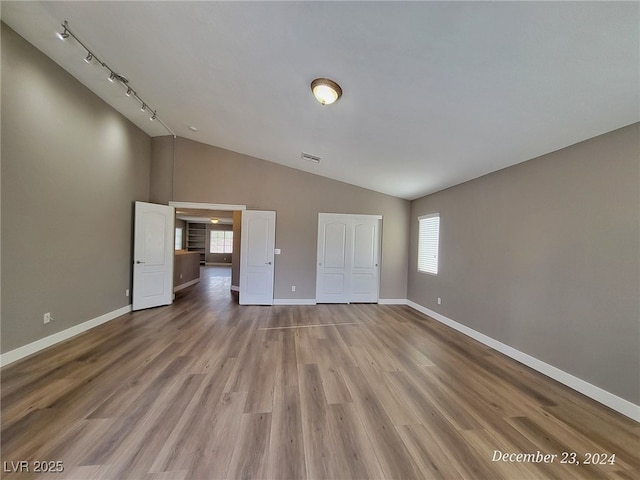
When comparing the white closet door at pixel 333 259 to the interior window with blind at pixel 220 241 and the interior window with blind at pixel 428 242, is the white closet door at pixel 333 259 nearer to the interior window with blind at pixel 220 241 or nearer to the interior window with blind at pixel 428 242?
the interior window with blind at pixel 428 242

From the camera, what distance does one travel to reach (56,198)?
2953 mm

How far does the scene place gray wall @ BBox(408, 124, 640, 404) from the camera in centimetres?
211

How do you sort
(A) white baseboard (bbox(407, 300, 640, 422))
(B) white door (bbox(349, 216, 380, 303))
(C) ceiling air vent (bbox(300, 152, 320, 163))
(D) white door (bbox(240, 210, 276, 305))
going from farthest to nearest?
(B) white door (bbox(349, 216, 380, 303)) → (D) white door (bbox(240, 210, 276, 305)) → (C) ceiling air vent (bbox(300, 152, 320, 163)) → (A) white baseboard (bbox(407, 300, 640, 422))

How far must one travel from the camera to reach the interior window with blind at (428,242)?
4.75 meters

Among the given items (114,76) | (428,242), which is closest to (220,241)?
(114,76)

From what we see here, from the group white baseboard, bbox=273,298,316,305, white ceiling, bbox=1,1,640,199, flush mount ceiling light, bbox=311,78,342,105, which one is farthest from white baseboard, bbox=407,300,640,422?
flush mount ceiling light, bbox=311,78,342,105

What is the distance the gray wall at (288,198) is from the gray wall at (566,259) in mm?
1863

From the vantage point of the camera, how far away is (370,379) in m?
2.44

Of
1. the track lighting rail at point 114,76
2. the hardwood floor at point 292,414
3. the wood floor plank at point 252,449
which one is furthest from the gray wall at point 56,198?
the wood floor plank at point 252,449

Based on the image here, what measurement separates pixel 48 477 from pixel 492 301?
4542 mm

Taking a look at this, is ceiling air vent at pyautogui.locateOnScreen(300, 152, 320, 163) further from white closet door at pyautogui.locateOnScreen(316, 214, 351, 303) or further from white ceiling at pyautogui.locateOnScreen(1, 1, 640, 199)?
white closet door at pyautogui.locateOnScreen(316, 214, 351, 303)

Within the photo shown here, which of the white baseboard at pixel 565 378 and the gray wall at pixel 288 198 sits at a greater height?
the gray wall at pixel 288 198

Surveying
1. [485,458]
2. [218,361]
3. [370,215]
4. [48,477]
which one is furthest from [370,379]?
[370,215]

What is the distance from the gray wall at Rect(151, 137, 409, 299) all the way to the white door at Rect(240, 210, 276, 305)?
6.6 inches
